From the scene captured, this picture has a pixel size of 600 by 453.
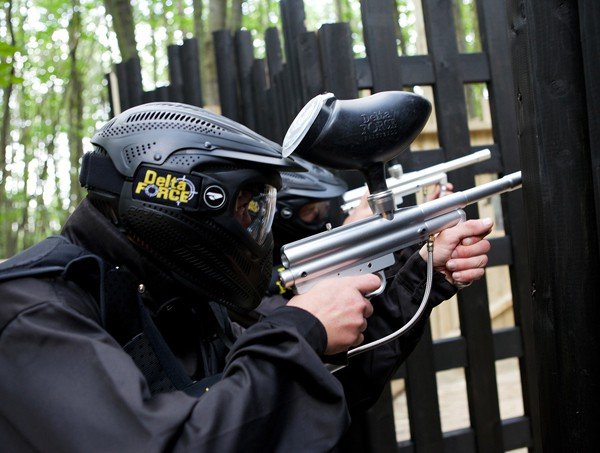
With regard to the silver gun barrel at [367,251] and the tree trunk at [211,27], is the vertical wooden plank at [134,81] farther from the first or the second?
the silver gun barrel at [367,251]

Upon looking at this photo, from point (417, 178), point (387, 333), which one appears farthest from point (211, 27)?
point (387, 333)

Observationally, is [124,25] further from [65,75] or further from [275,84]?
[65,75]

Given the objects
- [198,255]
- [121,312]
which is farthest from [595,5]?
[121,312]

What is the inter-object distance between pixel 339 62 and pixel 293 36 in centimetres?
59

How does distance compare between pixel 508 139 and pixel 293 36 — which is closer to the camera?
pixel 508 139

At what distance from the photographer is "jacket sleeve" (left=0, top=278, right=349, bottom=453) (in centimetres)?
154

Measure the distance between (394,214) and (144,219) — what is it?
0.78 m

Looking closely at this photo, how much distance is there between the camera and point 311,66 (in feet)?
11.8

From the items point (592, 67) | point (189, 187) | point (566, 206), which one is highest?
point (592, 67)

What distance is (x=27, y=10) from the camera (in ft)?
55.6

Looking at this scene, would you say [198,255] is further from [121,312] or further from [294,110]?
[294,110]

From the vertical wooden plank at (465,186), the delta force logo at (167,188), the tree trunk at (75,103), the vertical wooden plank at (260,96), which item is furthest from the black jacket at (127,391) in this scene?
the tree trunk at (75,103)

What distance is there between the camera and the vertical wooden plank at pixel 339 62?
11.5 feet

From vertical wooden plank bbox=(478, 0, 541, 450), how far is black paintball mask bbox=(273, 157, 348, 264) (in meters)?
0.91
